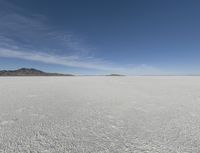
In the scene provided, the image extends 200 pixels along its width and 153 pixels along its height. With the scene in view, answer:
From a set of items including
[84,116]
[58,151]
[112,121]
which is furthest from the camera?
[84,116]

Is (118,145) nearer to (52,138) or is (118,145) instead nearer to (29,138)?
(52,138)

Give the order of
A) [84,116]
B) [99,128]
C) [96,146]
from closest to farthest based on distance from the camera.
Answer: [96,146], [99,128], [84,116]

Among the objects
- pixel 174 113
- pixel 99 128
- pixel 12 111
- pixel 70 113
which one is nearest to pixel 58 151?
pixel 99 128

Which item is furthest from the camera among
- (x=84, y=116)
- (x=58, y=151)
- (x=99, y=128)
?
(x=84, y=116)

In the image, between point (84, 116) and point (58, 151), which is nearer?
point (58, 151)

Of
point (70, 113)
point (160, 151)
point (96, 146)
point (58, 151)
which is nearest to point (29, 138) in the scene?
point (58, 151)

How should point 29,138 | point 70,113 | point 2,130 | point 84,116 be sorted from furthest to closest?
point 70,113 → point 84,116 → point 2,130 → point 29,138

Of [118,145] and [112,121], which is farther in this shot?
[112,121]

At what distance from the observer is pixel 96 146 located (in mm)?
2092

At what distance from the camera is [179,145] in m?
2.12

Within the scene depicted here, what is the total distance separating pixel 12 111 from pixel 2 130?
1.25 m

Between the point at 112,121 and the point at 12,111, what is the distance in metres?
2.27

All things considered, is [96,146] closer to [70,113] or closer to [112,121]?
[112,121]

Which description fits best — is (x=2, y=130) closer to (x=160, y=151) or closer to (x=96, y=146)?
(x=96, y=146)
